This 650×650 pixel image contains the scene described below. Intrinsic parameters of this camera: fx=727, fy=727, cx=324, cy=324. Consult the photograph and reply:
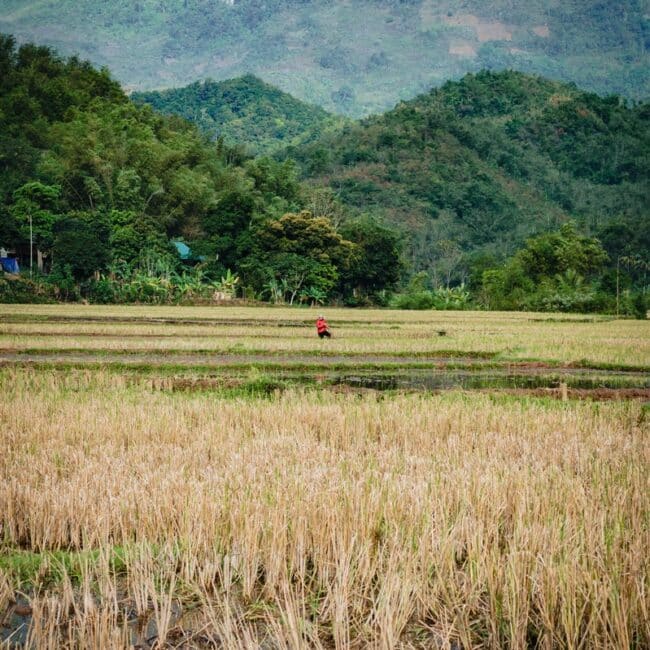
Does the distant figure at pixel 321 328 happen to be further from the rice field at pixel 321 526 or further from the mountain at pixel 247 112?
the mountain at pixel 247 112

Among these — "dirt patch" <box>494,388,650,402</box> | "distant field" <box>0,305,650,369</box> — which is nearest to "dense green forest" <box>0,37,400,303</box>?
"distant field" <box>0,305,650,369</box>

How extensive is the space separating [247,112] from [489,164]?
201 feet

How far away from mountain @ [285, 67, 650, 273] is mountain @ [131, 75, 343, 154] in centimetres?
2730

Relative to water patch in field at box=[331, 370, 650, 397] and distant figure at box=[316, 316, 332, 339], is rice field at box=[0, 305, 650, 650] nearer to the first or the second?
water patch in field at box=[331, 370, 650, 397]

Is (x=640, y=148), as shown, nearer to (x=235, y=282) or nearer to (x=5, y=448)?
(x=235, y=282)

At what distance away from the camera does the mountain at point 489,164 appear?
96688mm

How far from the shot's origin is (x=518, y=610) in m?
2.92

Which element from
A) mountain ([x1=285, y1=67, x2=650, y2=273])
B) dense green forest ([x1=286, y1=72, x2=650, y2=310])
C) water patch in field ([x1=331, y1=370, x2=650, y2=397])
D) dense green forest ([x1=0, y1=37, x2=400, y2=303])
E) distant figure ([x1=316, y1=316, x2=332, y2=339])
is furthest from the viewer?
mountain ([x1=285, y1=67, x2=650, y2=273])

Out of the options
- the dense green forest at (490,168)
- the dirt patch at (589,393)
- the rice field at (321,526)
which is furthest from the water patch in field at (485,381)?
the dense green forest at (490,168)

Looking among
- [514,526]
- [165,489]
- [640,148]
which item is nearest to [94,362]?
[165,489]

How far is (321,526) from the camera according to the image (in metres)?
3.79

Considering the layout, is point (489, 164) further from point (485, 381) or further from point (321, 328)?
point (485, 381)

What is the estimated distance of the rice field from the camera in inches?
114

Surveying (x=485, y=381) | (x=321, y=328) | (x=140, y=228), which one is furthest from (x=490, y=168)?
(x=485, y=381)
